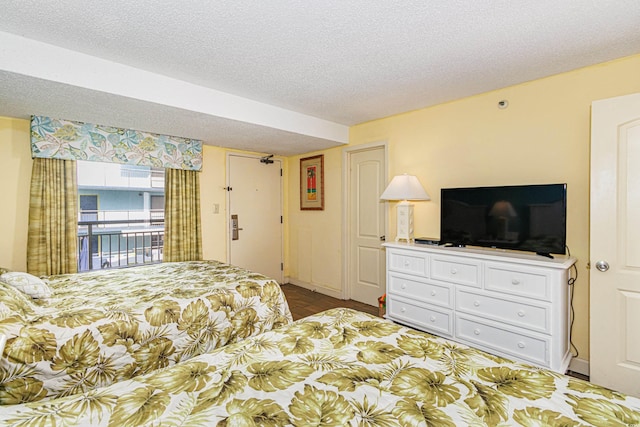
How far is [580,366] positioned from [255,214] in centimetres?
403

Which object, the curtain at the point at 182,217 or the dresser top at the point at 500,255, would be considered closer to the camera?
the dresser top at the point at 500,255

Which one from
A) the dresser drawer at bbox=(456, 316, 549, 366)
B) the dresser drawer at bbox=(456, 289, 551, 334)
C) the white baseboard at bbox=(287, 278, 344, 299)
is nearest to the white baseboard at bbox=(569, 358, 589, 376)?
the dresser drawer at bbox=(456, 316, 549, 366)

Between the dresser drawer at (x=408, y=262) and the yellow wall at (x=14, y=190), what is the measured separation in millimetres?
3643

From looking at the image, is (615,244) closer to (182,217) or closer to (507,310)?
(507,310)

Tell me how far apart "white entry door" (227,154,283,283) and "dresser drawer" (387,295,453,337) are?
234 cm

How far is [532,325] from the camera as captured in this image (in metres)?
2.27

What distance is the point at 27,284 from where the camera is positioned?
214 centimetres

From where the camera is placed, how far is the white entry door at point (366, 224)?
12.9 feet

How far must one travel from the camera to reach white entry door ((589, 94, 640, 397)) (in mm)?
2031

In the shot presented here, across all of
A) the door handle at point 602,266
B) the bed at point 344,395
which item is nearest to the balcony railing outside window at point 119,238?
the bed at point 344,395

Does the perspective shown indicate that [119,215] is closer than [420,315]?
No

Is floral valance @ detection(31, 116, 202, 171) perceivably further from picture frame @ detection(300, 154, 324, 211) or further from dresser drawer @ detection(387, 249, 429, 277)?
dresser drawer @ detection(387, 249, 429, 277)

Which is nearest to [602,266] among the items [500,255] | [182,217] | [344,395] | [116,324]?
[500,255]

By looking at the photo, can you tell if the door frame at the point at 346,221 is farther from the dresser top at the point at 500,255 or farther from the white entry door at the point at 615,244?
the white entry door at the point at 615,244
